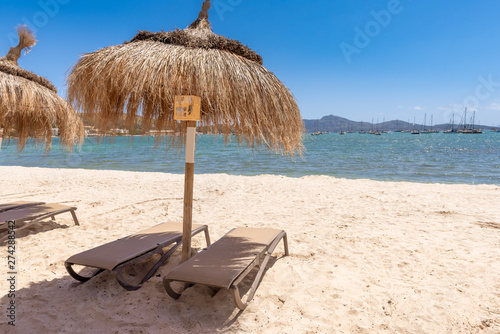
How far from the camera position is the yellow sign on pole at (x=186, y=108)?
2586 mm

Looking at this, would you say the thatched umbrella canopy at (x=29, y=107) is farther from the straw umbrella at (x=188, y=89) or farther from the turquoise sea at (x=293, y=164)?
the straw umbrella at (x=188, y=89)

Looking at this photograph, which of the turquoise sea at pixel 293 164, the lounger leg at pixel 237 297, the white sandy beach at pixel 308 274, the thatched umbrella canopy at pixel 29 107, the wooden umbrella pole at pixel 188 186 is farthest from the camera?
the turquoise sea at pixel 293 164

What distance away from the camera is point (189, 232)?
3.05 metres

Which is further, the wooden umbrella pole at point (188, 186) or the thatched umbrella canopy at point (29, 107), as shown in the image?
the thatched umbrella canopy at point (29, 107)

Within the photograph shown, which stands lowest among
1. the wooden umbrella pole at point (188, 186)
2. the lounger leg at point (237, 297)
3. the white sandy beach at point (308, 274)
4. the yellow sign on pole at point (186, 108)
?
the white sandy beach at point (308, 274)

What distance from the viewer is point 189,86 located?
2574 millimetres

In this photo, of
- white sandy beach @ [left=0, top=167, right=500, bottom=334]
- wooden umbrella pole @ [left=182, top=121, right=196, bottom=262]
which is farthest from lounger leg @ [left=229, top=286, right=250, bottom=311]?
wooden umbrella pole @ [left=182, top=121, right=196, bottom=262]

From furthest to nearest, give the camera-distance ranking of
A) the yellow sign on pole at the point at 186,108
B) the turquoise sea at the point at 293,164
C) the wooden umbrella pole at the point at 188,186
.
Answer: the turquoise sea at the point at 293,164 < the wooden umbrella pole at the point at 188,186 < the yellow sign on pole at the point at 186,108

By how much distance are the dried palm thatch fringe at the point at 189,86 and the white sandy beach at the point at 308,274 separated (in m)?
1.50

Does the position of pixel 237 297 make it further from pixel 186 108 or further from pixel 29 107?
pixel 29 107

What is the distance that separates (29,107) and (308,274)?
492cm

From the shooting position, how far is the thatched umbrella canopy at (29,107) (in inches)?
184

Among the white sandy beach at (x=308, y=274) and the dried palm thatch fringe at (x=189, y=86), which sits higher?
the dried palm thatch fringe at (x=189, y=86)

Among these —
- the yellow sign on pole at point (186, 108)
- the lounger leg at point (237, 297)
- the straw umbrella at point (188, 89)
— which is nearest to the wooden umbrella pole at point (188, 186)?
the straw umbrella at point (188, 89)
